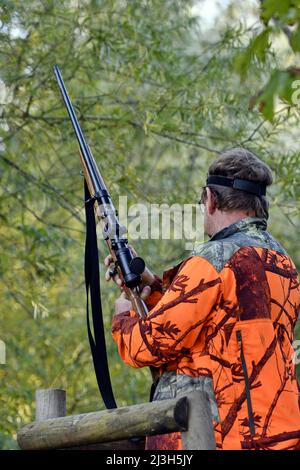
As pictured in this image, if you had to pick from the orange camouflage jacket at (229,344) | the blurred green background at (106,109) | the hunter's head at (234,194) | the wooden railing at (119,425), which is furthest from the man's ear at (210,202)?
Result: the blurred green background at (106,109)

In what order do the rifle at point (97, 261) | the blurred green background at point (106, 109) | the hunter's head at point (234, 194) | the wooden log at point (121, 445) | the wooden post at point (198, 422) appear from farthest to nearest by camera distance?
the blurred green background at point (106, 109), the rifle at point (97, 261), the hunter's head at point (234, 194), the wooden log at point (121, 445), the wooden post at point (198, 422)

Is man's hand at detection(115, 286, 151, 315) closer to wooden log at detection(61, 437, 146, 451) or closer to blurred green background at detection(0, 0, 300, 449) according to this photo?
wooden log at detection(61, 437, 146, 451)

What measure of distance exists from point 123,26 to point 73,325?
465 centimetres

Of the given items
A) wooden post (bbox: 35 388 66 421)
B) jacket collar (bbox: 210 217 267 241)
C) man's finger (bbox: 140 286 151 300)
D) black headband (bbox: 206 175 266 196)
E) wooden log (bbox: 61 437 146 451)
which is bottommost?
wooden log (bbox: 61 437 146 451)

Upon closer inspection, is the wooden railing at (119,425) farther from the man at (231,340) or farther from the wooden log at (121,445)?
the man at (231,340)

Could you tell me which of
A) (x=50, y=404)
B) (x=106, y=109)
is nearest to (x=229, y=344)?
(x=50, y=404)

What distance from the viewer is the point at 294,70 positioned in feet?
8.14

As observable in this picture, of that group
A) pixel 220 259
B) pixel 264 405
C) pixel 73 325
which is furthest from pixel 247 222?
pixel 73 325

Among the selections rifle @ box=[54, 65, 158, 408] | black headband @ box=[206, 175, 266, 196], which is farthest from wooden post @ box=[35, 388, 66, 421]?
black headband @ box=[206, 175, 266, 196]

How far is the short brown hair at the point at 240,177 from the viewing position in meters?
3.32

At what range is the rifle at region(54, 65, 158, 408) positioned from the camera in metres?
3.51

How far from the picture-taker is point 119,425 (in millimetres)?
2881

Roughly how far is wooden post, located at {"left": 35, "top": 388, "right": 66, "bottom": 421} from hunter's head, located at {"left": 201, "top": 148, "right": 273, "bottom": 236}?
2.76 ft
